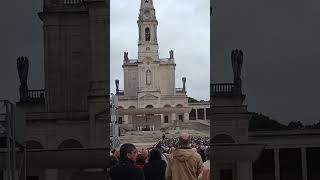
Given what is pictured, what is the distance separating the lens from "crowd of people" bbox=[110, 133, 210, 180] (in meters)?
3.20

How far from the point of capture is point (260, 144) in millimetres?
3004

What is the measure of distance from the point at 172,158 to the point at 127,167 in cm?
31

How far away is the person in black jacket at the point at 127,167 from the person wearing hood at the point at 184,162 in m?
0.25

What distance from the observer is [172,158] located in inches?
150

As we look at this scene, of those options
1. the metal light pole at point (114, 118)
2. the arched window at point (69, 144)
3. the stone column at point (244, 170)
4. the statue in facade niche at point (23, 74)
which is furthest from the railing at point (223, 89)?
the statue in facade niche at point (23, 74)

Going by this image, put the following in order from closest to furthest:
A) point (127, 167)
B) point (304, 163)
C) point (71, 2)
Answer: point (71, 2) → point (304, 163) → point (127, 167)

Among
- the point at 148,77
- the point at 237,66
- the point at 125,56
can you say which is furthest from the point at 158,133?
the point at 237,66

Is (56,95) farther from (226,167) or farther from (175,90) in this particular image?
(226,167)

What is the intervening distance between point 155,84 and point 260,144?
0.65 meters

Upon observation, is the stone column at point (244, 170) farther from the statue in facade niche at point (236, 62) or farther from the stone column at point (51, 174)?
Answer: the stone column at point (51, 174)

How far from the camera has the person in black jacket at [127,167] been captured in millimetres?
3211

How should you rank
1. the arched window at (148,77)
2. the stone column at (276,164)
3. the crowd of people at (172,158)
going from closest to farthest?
the arched window at (148,77) → the stone column at (276,164) → the crowd of people at (172,158)

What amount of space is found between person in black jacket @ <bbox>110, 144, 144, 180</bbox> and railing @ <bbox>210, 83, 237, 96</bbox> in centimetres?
55

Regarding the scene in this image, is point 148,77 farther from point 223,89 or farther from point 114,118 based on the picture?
point 223,89
